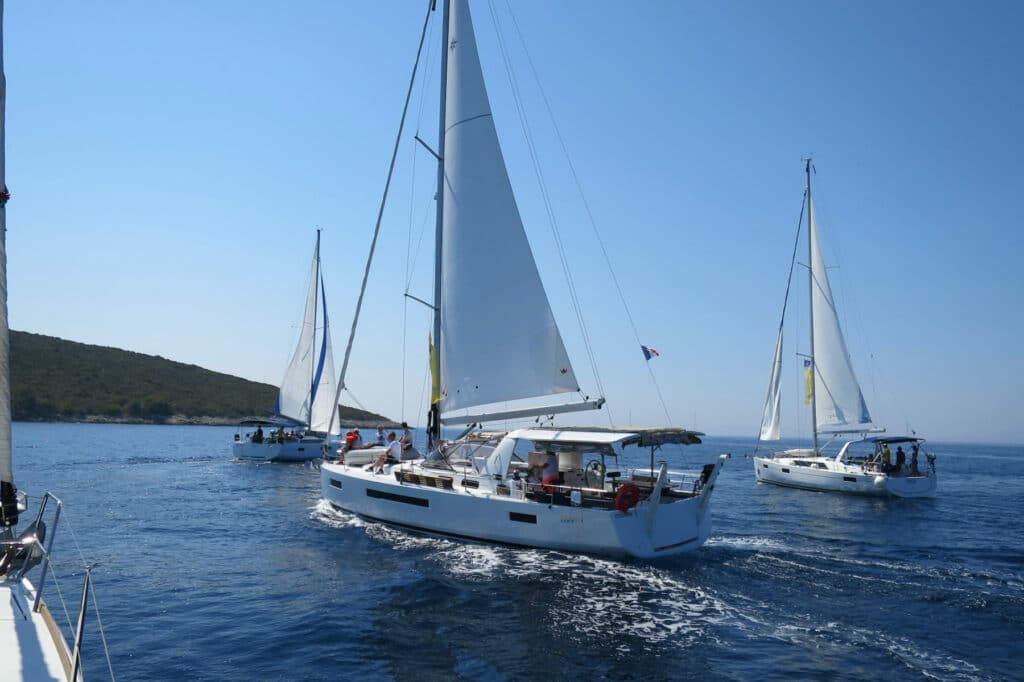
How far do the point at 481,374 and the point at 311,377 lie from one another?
32.2 meters

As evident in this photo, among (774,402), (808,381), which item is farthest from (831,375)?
(774,402)

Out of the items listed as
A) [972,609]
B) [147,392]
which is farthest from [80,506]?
[147,392]

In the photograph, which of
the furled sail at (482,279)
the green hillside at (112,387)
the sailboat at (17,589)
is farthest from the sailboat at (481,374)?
the green hillside at (112,387)

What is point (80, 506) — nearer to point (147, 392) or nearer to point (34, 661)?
point (34, 661)

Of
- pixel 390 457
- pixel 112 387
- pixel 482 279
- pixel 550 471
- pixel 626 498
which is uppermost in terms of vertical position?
pixel 482 279

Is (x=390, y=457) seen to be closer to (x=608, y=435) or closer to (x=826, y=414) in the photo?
(x=608, y=435)

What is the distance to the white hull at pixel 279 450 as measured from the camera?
46.6 metres

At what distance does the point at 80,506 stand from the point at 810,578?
81.8 ft

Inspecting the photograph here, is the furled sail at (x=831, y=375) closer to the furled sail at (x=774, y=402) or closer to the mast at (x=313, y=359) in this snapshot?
the furled sail at (x=774, y=402)

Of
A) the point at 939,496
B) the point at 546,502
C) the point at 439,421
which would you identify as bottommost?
the point at 939,496

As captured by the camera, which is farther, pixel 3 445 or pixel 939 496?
pixel 939 496

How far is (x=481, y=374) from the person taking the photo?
19.4 meters

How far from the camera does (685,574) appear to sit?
15.1 m

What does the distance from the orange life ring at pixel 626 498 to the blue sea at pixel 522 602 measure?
1.43 meters
